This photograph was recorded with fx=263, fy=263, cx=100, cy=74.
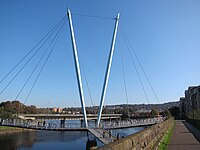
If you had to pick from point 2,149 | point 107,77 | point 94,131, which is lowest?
point 2,149

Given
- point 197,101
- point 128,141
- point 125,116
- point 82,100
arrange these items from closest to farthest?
point 128,141 < point 82,100 < point 197,101 < point 125,116

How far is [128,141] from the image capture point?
24.6 ft

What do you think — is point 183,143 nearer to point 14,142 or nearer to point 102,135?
point 102,135

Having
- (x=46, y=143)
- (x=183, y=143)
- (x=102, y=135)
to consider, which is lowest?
(x=46, y=143)

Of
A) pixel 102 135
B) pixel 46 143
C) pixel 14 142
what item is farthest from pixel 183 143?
pixel 14 142

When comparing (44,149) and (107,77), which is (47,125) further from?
(107,77)

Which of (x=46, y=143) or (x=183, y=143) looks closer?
(x=183, y=143)

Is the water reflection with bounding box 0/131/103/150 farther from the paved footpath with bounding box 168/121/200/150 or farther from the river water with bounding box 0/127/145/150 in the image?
the paved footpath with bounding box 168/121/200/150

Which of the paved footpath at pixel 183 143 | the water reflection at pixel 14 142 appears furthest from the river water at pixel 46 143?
the paved footpath at pixel 183 143

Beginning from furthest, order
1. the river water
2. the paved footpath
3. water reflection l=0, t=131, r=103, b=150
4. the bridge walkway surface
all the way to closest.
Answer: water reflection l=0, t=131, r=103, b=150 → the river water → the bridge walkway surface → the paved footpath

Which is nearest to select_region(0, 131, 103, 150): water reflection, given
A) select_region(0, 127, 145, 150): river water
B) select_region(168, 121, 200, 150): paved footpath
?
select_region(0, 127, 145, 150): river water

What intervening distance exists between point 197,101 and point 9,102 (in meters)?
95.0

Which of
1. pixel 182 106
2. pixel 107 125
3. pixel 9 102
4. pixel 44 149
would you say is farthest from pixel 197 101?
pixel 9 102

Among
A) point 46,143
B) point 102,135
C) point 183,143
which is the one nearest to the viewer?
point 183,143
